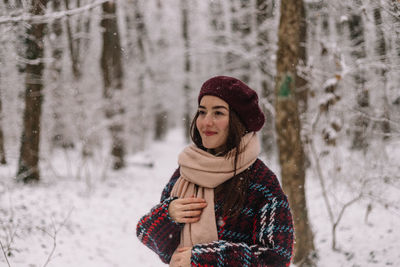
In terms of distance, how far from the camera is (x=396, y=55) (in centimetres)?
382

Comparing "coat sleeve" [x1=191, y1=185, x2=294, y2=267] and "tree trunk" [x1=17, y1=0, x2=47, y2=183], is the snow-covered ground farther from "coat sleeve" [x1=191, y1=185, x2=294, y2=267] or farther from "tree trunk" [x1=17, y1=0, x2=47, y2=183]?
"coat sleeve" [x1=191, y1=185, x2=294, y2=267]

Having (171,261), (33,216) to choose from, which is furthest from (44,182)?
(171,261)

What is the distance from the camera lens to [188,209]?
66.1 inches

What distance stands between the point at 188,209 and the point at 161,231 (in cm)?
25

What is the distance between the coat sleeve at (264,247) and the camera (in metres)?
1.50

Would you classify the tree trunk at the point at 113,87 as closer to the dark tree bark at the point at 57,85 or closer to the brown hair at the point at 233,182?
the dark tree bark at the point at 57,85

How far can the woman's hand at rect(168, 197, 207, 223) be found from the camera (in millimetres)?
1664

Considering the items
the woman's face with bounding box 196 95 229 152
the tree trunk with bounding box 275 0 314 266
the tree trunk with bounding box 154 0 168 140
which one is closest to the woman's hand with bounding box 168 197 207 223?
the woman's face with bounding box 196 95 229 152

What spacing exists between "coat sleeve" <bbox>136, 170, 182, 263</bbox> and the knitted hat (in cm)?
66

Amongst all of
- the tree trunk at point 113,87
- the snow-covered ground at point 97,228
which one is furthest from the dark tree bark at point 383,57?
the tree trunk at point 113,87

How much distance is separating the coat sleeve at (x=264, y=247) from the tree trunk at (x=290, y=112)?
2.76 m

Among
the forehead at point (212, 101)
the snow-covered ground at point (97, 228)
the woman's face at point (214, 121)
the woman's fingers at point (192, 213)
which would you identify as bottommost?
the snow-covered ground at point (97, 228)

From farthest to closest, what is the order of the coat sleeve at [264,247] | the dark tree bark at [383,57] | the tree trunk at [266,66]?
1. the tree trunk at [266,66]
2. the dark tree bark at [383,57]
3. the coat sleeve at [264,247]

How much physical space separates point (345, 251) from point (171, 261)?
4.24 metres
